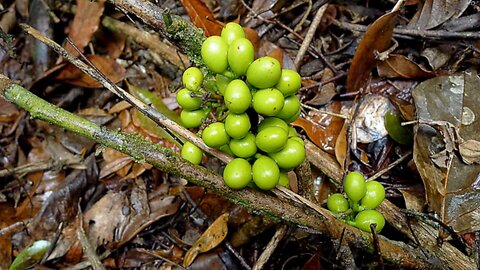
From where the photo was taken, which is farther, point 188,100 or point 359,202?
point 359,202

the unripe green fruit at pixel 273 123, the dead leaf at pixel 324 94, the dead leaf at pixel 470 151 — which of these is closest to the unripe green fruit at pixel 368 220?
the unripe green fruit at pixel 273 123

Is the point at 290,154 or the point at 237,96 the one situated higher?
the point at 237,96

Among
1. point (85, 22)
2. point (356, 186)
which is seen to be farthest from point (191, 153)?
point (85, 22)

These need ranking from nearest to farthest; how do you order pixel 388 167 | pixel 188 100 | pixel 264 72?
pixel 264 72 < pixel 188 100 < pixel 388 167

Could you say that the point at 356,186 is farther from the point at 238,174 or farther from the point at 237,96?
the point at 237,96

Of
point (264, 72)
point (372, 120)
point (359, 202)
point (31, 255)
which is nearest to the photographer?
point (264, 72)

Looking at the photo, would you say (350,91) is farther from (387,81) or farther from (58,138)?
(58,138)

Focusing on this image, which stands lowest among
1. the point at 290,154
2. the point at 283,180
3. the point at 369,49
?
the point at 283,180

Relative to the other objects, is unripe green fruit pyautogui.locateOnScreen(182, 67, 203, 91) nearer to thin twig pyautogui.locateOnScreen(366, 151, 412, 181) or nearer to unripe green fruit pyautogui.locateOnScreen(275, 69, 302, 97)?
unripe green fruit pyautogui.locateOnScreen(275, 69, 302, 97)
